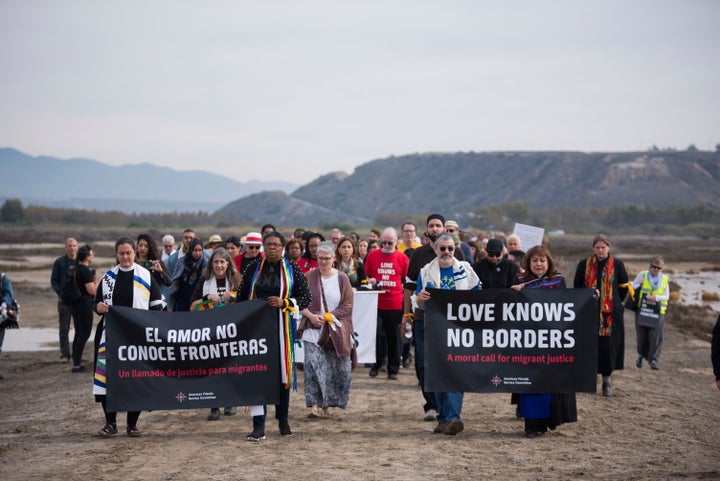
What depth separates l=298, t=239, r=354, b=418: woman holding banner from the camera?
9.85 metres

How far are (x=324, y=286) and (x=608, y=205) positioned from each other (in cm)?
15983

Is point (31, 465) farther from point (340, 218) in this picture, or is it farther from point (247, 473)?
point (340, 218)

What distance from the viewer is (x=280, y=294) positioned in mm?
8961

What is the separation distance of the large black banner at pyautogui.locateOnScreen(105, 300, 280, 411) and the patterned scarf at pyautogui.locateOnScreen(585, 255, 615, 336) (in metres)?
4.73

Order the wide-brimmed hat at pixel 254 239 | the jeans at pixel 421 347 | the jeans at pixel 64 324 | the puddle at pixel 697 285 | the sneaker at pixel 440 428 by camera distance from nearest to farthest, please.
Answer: the sneaker at pixel 440 428 < the jeans at pixel 421 347 < the wide-brimmed hat at pixel 254 239 < the jeans at pixel 64 324 < the puddle at pixel 697 285

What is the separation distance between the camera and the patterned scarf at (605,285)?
11375mm

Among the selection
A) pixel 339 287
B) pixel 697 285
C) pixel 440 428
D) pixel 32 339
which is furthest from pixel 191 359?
pixel 697 285

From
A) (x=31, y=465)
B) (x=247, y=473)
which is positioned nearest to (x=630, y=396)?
(x=247, y=473)

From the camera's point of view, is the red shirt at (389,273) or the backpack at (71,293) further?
the backpack at (71,293)

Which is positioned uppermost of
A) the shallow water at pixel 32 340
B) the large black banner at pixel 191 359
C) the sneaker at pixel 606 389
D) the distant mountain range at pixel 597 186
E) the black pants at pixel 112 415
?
the distant mountain range at pixel 597 186

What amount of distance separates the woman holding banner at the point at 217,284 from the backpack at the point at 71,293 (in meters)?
5.08

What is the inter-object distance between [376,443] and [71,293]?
731 cm

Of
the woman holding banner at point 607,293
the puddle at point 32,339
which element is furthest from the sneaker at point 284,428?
the puddle at point 32,339

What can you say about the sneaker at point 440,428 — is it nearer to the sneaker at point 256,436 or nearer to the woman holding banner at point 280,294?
the woman holding banner at point 280,294
